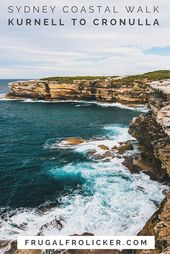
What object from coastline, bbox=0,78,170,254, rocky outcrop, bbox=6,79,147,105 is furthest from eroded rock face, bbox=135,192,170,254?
rocky outcrop, bbox=6,79,147,105

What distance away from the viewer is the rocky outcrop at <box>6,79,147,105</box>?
111 meters

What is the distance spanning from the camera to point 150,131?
3988 cm

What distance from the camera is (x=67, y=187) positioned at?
39.0 m

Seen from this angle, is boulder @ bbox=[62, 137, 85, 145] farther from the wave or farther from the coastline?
the wave

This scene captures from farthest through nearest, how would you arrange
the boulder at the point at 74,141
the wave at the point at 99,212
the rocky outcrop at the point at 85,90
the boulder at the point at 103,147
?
1. the rocky outcrop at the point at 85,90
2. the boulder at the point at 74,141
3. the boulder at the point at 103,147
4. the wave at the point at 99,212

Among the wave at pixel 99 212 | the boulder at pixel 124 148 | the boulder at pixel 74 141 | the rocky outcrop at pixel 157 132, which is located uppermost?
the rocky outcrop at pixel 157 132

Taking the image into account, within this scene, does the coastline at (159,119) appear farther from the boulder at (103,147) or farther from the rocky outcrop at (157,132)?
the boulder at (103,147)

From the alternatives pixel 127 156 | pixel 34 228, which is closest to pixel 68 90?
pixel 127 156

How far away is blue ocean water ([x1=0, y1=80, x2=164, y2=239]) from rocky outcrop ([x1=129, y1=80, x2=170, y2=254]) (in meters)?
3.30

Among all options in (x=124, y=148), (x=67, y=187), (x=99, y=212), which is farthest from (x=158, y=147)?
(x=124, y=148)

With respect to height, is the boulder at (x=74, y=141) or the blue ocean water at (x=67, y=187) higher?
the boulder at (x=74, y=141)

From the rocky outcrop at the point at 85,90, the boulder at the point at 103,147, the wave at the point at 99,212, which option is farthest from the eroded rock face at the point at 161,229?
the rocky outcrop at the point at 85,90

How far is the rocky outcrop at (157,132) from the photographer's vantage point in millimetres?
28531

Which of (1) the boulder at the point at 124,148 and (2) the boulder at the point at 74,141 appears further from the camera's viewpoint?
(2) the boulder at the point at 74,141
